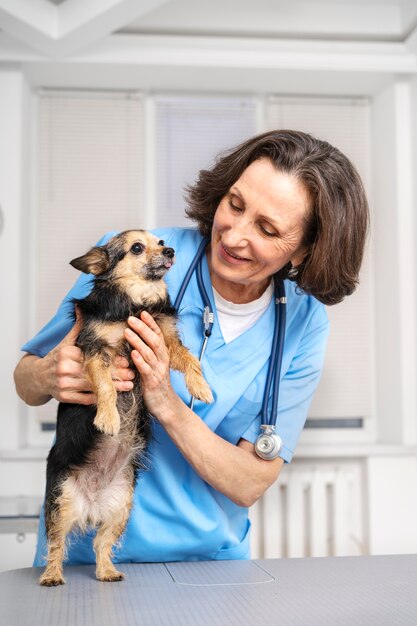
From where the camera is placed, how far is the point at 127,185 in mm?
3715

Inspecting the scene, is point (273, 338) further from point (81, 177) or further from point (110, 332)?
point (81, 177)

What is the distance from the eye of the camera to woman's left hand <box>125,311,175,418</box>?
1552 mm

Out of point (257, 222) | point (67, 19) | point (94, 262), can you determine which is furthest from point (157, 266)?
point (67, 19)

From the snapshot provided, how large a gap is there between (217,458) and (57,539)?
1.35 ft

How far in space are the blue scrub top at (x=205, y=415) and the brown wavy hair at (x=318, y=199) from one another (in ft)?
0.33

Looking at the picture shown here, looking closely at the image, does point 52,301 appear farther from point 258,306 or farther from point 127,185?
point 258,306

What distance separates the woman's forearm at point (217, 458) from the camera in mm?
1648

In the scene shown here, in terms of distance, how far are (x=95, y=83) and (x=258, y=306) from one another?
2.22 m

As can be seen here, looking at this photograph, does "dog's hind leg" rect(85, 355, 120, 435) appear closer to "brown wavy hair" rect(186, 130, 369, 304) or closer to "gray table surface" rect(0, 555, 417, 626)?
"gray table surface" rect(0, 555, 417, 626)

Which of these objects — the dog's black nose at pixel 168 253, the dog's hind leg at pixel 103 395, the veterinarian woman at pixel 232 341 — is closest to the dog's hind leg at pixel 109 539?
the veterinarian woman at pixel 232 341

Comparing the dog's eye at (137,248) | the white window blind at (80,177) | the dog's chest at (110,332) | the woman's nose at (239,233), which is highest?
the white window blind at (80,177)

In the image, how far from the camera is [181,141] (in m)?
3.83

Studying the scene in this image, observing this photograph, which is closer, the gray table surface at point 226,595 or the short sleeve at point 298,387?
the gray table surface at point 226,595

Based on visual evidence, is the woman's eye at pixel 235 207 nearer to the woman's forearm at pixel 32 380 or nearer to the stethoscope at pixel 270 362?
the stethoscope at pixel 270 362
